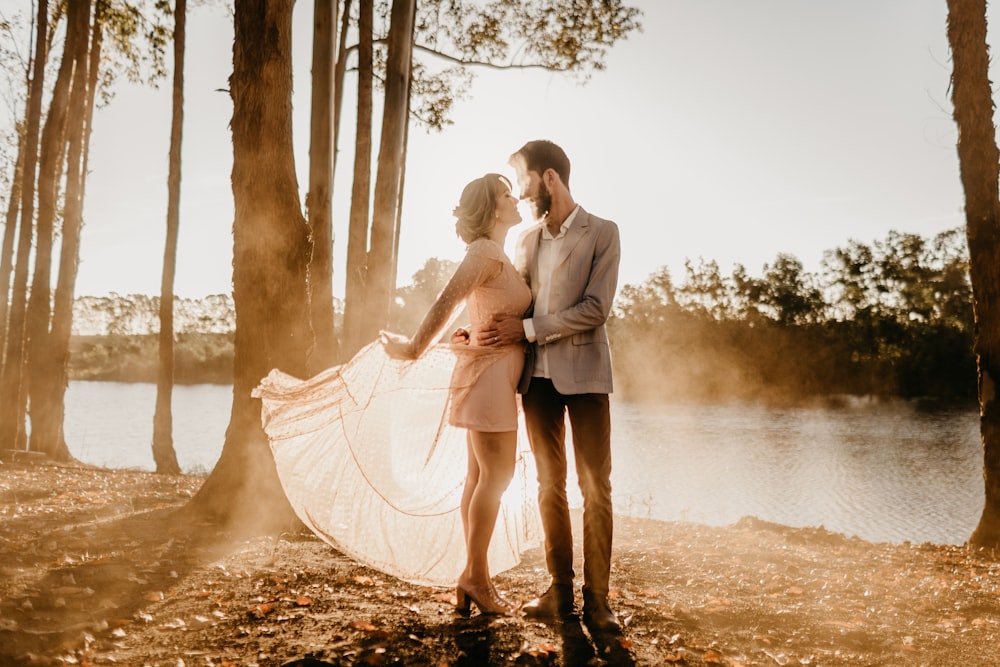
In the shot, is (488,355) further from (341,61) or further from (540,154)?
(341,61)

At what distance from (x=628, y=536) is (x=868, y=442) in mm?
26825

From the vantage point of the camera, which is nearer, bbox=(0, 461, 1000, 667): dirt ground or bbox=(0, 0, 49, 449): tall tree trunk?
bbox=(0, 461, 1000, 667): dirt ground

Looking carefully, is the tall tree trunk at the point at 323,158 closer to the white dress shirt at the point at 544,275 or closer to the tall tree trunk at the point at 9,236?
the white dress shirt at the point at 544,275

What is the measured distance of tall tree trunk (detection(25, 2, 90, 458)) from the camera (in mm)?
11500

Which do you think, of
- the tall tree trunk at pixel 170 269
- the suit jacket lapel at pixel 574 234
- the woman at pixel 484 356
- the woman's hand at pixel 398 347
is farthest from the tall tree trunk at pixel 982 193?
the tall tree trunk at pixel 170 269

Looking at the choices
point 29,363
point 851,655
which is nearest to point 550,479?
point 851,655

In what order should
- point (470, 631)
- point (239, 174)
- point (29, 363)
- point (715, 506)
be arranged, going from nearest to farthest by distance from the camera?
point (470, 631), point (239, 174), point (29, 363), point (715, 506)

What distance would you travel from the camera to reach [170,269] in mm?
11609

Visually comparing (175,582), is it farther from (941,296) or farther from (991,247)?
(941,296)

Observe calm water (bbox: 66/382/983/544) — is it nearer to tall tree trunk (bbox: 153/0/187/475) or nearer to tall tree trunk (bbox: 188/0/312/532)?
tall tree trunk (bbox: 153/0/187/475)

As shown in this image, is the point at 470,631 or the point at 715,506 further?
the point at 715,506

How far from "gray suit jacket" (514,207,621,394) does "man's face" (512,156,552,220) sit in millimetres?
177

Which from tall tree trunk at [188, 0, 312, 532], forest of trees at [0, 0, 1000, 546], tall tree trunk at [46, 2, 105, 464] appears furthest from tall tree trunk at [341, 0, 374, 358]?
tall tree trunk at [46, 2, 105, 464]

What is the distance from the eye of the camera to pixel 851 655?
3285 millimetres
